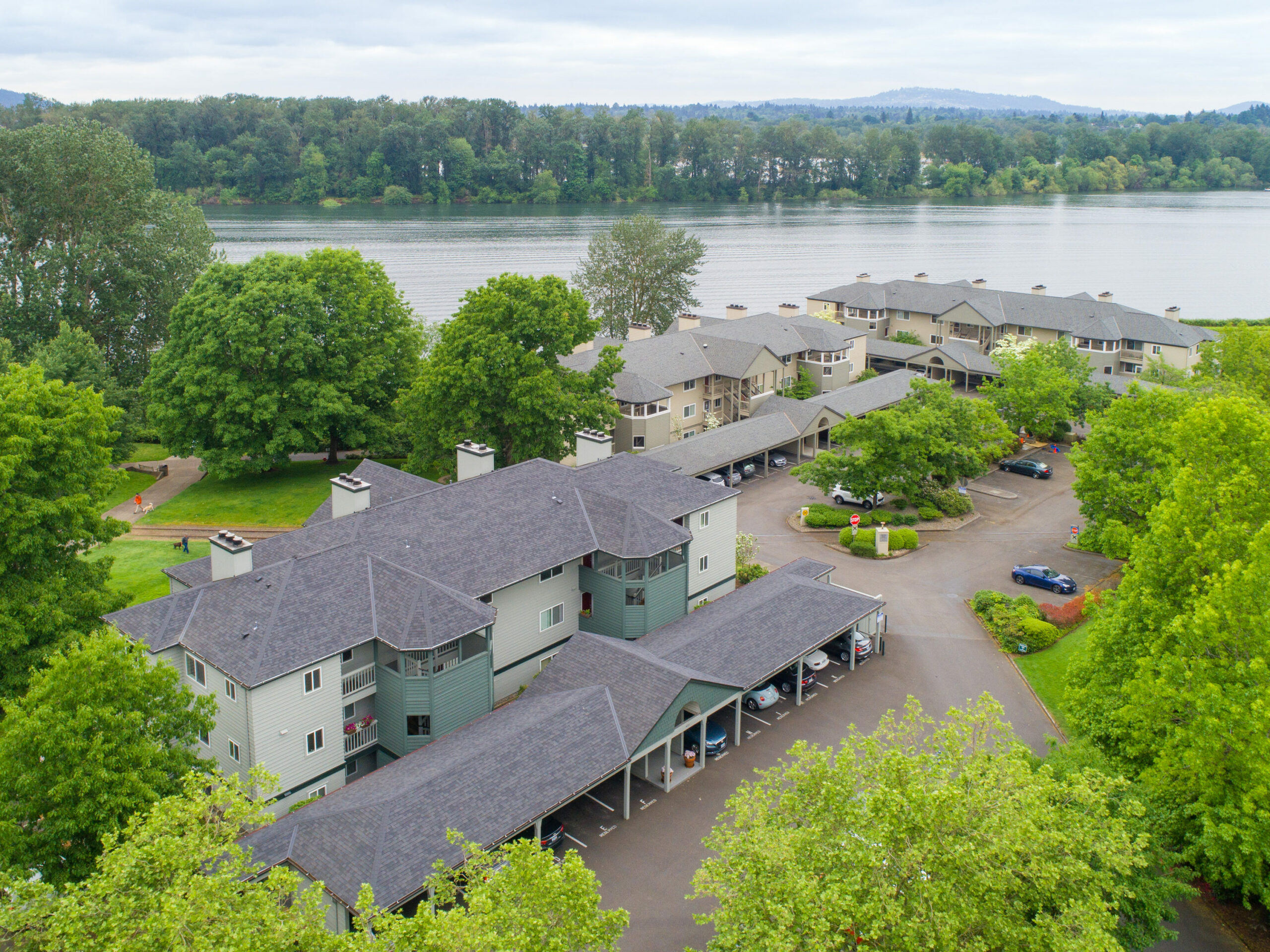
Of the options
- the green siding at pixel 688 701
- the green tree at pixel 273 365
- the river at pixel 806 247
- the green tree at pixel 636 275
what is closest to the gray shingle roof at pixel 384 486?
the green tree at pixel 273 365

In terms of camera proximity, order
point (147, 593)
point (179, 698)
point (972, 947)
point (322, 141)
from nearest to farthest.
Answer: point (972, 947), point (179, 698), point (147, 593), point (322, 141)

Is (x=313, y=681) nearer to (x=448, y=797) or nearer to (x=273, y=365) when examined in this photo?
(x=448, y=797)

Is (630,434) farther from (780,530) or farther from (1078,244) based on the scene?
(1078,244)

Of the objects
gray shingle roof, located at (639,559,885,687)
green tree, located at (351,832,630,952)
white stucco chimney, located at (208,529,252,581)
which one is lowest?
gray shingle roof, located at (639,559,885,687)

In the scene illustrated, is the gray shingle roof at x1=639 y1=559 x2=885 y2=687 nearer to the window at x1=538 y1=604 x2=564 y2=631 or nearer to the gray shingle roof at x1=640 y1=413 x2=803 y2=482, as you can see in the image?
the window at x1=538 y1=604 x2=564 y2=631

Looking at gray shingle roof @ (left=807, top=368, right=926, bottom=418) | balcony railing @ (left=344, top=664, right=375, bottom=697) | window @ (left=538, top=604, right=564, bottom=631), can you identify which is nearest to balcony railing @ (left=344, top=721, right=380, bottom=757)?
balcony railing @ (left=344, top=664, right=375, bottom=697)

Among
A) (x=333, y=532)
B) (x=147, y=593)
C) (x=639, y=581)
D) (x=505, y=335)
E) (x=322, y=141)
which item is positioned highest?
(x=322, y=141)

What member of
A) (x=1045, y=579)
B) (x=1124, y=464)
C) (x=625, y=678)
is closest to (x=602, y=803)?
(x=625, y=678)

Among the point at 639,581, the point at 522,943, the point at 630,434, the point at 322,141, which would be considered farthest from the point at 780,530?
the point at 322,141
